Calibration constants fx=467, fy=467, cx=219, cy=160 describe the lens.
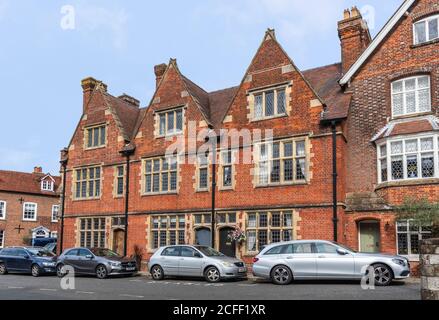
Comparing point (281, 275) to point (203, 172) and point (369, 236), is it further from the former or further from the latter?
point (203, 172)

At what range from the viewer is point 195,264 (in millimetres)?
19297

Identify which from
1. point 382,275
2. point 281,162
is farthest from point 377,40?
point 382,275

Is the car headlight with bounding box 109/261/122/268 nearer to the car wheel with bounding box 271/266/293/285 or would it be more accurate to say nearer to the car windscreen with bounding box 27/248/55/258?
the car windscreen with bounding box 27/248/55/258

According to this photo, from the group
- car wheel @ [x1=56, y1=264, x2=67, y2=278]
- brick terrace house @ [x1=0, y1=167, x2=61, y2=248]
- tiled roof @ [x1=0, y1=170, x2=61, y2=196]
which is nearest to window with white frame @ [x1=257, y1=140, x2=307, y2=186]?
car wheel @ [x1=56, y1=264, x2=67, y2=278]

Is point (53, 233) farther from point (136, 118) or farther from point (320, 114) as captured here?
point (320, 114)

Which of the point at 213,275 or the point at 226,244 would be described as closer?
the point at 213,275

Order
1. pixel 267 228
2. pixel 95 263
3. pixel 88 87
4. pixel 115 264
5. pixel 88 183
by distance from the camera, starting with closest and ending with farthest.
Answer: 1. pixel 115 264
2. pixel 95 263
3. pixel 267 228
4. pixel 88 183
5. pixel 88 87

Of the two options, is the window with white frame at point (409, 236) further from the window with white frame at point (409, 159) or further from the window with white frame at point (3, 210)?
the window with white frame at point (3, 210)

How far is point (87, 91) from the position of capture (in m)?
32.7

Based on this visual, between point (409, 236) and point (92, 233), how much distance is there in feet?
60.4

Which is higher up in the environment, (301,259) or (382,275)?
(301,259)

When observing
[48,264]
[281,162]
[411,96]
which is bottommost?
[48,264]

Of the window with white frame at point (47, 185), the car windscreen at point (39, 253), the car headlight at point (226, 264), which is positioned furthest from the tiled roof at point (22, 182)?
Answer: the car headlight at point (226, 264)

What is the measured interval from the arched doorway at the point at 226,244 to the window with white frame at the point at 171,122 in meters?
6.12
